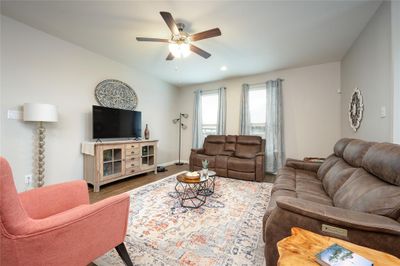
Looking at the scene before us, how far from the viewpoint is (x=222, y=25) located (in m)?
2.39

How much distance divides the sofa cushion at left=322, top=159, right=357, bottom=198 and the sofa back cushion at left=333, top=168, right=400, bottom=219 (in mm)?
136

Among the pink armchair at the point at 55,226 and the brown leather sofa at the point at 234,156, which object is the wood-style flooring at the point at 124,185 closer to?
the brown leather sofa at the point at 234,156

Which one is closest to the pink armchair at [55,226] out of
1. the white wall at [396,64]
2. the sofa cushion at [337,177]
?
the sofa cushion at [337,177]

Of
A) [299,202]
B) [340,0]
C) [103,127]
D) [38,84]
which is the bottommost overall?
[299,202]

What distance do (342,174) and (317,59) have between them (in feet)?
9.03

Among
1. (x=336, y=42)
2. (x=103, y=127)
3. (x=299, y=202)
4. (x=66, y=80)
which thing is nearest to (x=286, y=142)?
(x=336, y=42)

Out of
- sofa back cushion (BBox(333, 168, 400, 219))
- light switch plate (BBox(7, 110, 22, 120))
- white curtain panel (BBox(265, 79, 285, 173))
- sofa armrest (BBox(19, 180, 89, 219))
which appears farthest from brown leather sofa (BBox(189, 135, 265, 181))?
light switch plate (BBox(7, 110, 22, 120))

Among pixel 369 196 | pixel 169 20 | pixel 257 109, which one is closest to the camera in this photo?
pixel 369 196

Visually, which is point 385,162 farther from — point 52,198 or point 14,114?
A: point 14,114

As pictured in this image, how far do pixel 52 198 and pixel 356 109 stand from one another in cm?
391

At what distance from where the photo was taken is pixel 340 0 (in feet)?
6.31

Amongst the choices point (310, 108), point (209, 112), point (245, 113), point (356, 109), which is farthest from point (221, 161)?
point (356, 109)

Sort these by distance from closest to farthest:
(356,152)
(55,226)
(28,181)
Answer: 1. (55,226)
2. (356,152)
3. (28,181)

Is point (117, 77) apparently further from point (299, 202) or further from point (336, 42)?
point (336, 42)
